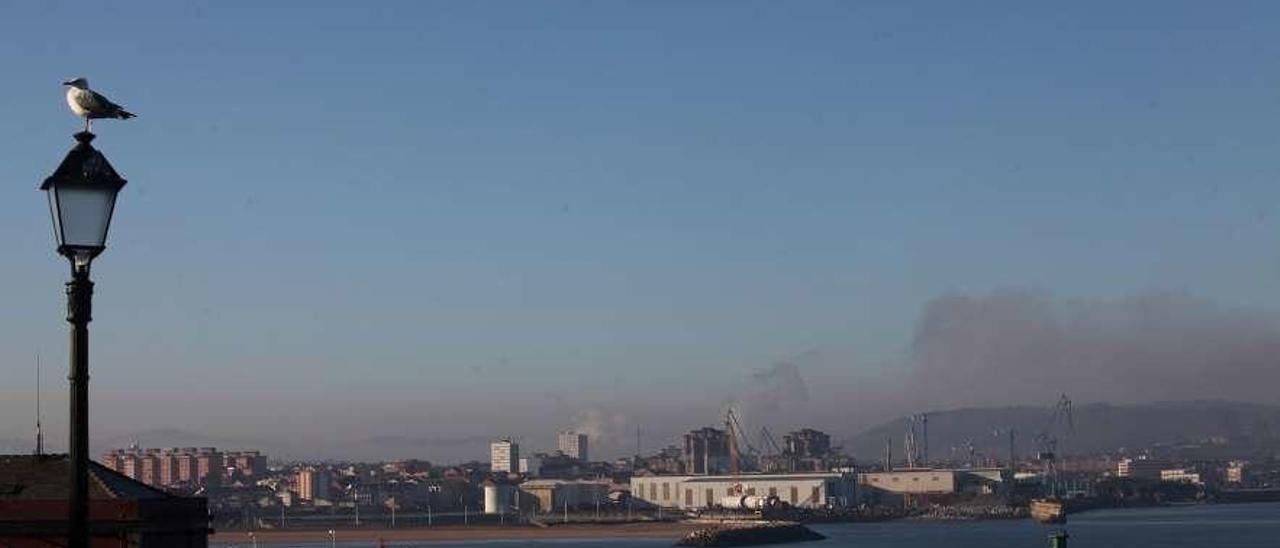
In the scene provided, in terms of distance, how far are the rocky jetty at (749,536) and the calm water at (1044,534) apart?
6.44 ft

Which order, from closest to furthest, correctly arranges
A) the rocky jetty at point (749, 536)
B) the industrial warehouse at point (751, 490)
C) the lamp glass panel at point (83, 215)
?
the lamp glass panel at point (83, 215) → the rocky jetty at point (749, 536) → the industrial warehouse at point (751, 490)

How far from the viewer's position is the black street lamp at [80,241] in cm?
651

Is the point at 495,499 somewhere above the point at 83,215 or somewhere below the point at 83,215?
below

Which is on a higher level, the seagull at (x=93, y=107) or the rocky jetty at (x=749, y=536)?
the seagull at (x=93, y=107)

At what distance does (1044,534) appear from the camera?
135 metres

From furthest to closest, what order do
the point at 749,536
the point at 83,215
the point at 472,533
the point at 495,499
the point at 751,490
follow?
1. the point at 495,499
2. the point at 751,490
3. the point at 472,533
4. the point at 749,536
5. the point at 83,215

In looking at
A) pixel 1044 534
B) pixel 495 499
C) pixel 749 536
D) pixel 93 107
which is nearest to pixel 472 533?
pixel 749 536

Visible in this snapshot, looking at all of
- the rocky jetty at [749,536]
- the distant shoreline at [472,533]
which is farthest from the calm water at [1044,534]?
the distant shoreline at [472,533]

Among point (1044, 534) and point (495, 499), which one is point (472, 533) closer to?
point (495, 499)

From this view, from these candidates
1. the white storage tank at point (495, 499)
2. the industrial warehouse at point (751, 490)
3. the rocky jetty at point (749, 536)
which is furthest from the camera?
the white storage tank at point (495, 499)

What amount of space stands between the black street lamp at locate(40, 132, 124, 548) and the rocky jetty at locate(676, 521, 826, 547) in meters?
118

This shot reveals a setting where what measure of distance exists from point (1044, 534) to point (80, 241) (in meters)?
133

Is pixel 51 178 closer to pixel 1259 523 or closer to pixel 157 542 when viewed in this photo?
pixel 157 542

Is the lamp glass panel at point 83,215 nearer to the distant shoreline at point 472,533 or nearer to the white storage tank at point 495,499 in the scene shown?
the distant shoreline at point 472,533
